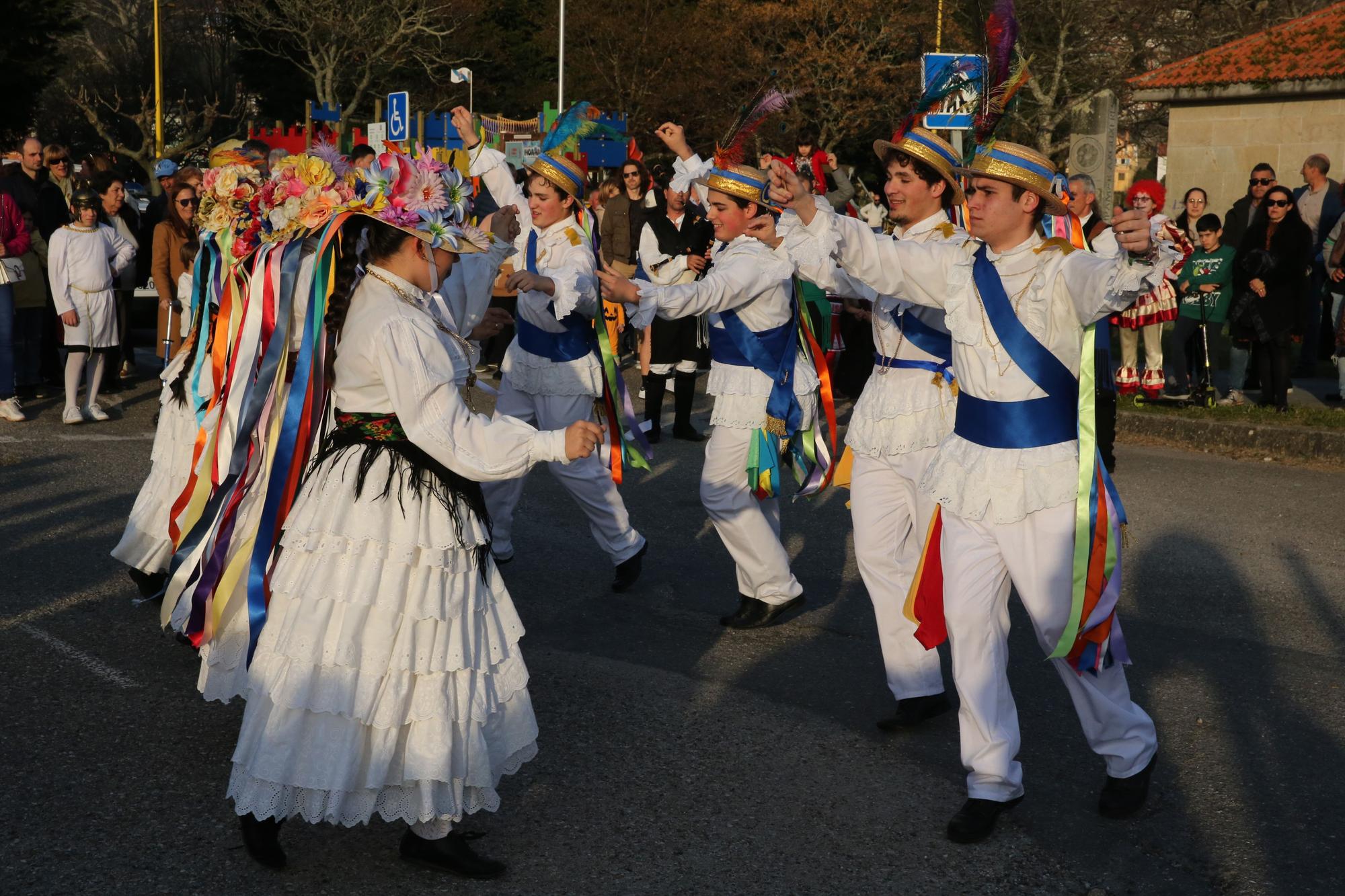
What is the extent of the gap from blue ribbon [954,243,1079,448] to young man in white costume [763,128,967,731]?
2.65 ft

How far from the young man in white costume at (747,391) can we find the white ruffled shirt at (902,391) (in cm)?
89

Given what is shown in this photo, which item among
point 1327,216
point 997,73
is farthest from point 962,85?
point 1327,216

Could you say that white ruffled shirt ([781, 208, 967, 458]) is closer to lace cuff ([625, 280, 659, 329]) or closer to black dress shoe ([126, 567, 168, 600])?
lace cuff ([625, 280, 659, 329])

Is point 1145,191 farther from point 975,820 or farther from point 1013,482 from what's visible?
point 975,820

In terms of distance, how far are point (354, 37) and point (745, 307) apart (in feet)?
111

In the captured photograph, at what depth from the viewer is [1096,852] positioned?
4.00 m

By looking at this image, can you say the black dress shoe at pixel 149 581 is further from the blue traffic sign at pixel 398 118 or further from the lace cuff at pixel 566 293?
the blue traffic sign at pixel 398 118

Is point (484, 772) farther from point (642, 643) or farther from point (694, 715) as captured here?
point (642, 643)

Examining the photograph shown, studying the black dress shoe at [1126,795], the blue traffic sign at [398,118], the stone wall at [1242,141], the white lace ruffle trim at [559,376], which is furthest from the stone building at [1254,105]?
the black dress shoe at [1126,795]

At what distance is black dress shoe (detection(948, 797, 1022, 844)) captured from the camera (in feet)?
13.2

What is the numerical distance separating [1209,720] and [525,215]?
4.13 meters

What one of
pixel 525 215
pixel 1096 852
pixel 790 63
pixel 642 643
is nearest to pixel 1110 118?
pixel 525 215

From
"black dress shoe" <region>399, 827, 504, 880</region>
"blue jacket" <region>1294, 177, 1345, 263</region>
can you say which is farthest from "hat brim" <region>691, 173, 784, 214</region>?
"blue jacket" <region>1294, 177, 1345, 263</region>

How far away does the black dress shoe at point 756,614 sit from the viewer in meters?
6.16
